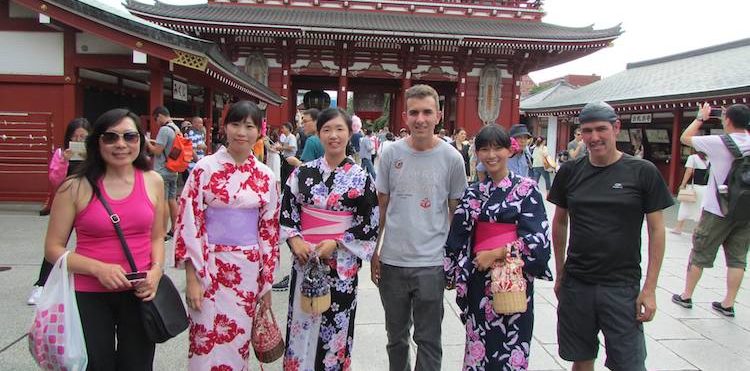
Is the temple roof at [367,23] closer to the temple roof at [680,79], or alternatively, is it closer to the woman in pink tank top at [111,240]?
the temple roof at [680,79]

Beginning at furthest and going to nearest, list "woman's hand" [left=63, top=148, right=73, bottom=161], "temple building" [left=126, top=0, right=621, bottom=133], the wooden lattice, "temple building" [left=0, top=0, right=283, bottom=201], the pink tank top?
"temple building" [left=126, top=0, right=621, bottom=133] < "temple building" [left=0, top=0, right=283, bottom=201] < the wooden lattice < "woman's hand" [left=63, top=148, right=73, bottom=161] < the pink tank top

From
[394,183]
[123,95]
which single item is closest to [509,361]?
[394,183]

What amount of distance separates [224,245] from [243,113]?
0.68 meters

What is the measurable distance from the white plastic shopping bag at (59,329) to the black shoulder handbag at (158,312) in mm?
A: 239

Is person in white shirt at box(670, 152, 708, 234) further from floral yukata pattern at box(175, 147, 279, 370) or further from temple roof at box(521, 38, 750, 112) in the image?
floral yukata pattern at box(175, 147, 279, 370)

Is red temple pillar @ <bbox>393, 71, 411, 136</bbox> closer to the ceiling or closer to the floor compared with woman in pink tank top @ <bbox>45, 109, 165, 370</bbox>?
closer to the ceiling

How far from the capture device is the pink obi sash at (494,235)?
235cm

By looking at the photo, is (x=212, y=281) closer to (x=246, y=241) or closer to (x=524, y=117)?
(x=246, y=241)

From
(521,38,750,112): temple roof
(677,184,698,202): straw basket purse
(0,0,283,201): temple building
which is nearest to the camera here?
(677,184,698,202): straw basket purse

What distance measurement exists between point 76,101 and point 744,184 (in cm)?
904

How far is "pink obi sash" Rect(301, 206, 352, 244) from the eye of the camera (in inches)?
98.4

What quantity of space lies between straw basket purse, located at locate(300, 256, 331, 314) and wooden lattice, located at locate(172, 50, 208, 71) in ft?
17.7

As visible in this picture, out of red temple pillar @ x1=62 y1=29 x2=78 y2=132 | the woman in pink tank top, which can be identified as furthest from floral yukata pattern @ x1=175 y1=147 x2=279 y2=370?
red temple pillar @ x1=62 y1=29 x2=78 y2=132

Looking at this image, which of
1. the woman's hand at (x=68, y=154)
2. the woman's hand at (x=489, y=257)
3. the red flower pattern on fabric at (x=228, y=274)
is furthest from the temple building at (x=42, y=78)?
the woman's hand at (x=489, y=257)
